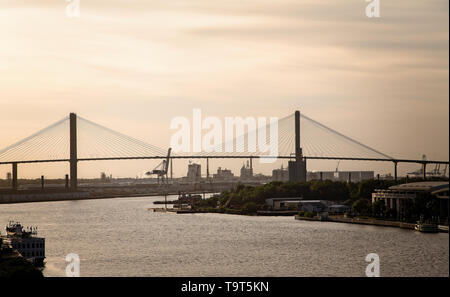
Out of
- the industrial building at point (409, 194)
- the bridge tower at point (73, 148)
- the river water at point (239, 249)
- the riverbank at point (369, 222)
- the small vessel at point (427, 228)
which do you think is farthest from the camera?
the bridge tower at point (73, 148)

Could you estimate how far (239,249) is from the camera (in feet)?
77.4

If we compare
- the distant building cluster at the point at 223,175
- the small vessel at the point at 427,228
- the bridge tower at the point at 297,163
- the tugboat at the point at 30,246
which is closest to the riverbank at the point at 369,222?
the small vessel at the point at 427,228

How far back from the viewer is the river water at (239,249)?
19214 mm

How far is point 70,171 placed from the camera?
61.1 metres

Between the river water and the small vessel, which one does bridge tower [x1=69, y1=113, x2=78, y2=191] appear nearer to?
the river water

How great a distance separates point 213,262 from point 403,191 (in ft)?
53.6

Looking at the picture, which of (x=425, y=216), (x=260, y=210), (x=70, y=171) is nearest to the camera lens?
(x=425, y=216)

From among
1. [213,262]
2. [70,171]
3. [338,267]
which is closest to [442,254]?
[338,267]

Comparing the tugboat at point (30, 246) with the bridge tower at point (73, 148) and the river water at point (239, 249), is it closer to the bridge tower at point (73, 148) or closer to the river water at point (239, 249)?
the river water at point (239, 249)

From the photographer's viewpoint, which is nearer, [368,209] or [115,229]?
[115,229]

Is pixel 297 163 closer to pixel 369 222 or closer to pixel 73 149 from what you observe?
pixel 73 149
